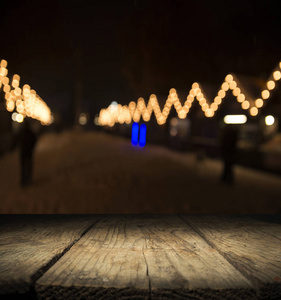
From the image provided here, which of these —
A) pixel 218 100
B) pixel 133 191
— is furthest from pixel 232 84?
pixel 133 191

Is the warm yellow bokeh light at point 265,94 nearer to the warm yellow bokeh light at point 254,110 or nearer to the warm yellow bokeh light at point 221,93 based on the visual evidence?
the warm yellow bokeh light at point 254,110

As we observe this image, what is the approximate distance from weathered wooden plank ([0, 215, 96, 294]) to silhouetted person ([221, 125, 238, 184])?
8.02m

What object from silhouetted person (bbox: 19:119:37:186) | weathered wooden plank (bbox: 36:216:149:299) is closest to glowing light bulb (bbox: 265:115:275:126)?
silhouetted person (bbox: 19:119:37:186)

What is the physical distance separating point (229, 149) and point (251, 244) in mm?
8313

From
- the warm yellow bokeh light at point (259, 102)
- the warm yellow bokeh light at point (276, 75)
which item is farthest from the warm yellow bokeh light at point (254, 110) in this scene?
the warm yellow bokeh light at point (276, 75)

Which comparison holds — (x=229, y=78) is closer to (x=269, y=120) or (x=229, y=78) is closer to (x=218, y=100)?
(x=218, y=100)

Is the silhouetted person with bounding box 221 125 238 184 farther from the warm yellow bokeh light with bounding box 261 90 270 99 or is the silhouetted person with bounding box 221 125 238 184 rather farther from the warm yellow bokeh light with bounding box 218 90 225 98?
the warm yellow bokeh light with bounding box 218 90 225 98

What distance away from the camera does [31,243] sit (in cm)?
153

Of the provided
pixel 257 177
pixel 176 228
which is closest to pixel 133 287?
pixel 176 228

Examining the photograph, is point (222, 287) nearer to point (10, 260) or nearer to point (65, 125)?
point (10, 260)

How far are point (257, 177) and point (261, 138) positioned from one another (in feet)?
7.79

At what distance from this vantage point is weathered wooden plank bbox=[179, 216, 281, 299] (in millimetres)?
1142

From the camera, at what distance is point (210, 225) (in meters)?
1.96

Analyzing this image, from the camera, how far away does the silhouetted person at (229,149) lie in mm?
9492
